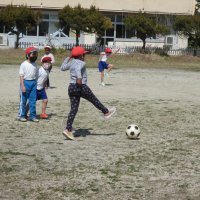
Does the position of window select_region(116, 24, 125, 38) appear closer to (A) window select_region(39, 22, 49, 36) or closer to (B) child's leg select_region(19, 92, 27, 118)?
(A) window select_region(39, 22, 49, 36)

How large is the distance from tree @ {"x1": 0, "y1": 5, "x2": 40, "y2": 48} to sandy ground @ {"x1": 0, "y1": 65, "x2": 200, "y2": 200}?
32265 millimetres

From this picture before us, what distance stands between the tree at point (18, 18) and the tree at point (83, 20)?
2.67 meters

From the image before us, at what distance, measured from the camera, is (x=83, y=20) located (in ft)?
152

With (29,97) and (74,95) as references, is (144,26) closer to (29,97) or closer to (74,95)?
(29,97)

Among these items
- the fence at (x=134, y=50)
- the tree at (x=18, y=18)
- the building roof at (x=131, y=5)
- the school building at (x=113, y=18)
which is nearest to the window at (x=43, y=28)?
the school building at (x=113, y=18)

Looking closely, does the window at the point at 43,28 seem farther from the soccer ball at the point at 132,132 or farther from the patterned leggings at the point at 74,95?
the soccer ball at the point at 132,132

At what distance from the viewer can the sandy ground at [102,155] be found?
6160 mm

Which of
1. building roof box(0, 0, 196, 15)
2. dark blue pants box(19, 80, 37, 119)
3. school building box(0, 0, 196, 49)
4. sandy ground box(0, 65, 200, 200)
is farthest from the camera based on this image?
building roof box(0, 0, 196, 15)

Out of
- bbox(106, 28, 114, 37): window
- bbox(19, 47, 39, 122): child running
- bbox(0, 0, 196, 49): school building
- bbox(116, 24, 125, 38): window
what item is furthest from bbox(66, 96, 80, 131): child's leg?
bbox(116, 24, 125, 38): window

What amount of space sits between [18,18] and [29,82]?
3592 cm

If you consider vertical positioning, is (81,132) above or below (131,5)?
below

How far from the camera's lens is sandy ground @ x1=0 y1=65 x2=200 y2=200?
243 inches

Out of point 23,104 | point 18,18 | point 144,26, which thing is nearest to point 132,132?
point 23,104

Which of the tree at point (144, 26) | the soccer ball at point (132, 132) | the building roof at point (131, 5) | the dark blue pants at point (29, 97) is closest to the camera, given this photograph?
the soccer ball at point (132, 132)
